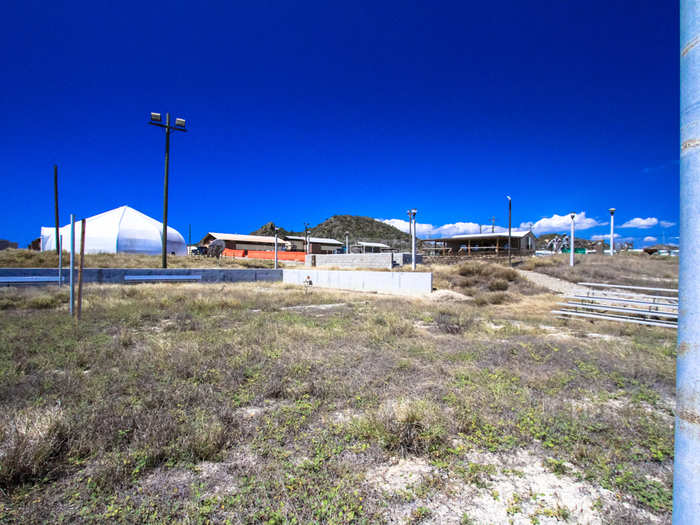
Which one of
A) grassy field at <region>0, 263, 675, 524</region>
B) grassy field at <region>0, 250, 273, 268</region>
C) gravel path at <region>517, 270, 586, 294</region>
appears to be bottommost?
grassy field at <region>0, 263, 675, 524</region>

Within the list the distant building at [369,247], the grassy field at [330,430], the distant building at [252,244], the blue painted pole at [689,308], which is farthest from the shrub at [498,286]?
the distant building at [252,244]

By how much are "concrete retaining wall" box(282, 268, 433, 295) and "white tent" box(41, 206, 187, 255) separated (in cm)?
2807

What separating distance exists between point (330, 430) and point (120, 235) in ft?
158

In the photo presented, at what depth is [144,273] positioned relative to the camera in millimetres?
20812

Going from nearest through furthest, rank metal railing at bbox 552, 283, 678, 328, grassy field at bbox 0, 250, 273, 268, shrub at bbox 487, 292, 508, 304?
metal railing at bbox 552, 283, 678, 328, shrub at bbox 487, 292, 508, 304, grassy field at bbox 0, 250, 273, 268

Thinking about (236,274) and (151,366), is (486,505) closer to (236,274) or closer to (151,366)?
(151,366)

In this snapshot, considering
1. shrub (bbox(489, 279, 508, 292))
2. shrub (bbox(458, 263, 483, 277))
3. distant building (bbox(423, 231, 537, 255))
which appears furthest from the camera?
distant building (bbox(423, 231, 537, 255))

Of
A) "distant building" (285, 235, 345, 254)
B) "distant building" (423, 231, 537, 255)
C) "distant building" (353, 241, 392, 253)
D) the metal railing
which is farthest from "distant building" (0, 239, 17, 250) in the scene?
the metal railing

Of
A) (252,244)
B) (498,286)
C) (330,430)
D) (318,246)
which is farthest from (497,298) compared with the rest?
(252,244)

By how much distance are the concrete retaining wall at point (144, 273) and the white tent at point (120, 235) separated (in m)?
25.2

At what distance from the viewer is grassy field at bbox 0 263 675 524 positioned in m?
2.44

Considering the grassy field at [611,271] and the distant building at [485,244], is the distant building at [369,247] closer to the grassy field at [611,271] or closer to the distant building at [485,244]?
the distant building at [485,244]

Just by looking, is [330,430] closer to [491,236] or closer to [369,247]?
[491,236]

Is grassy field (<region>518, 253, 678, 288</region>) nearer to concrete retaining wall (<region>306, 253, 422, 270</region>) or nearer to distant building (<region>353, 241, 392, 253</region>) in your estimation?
concrete retaining wall (<region>306, 253, 422, 270</region>)
